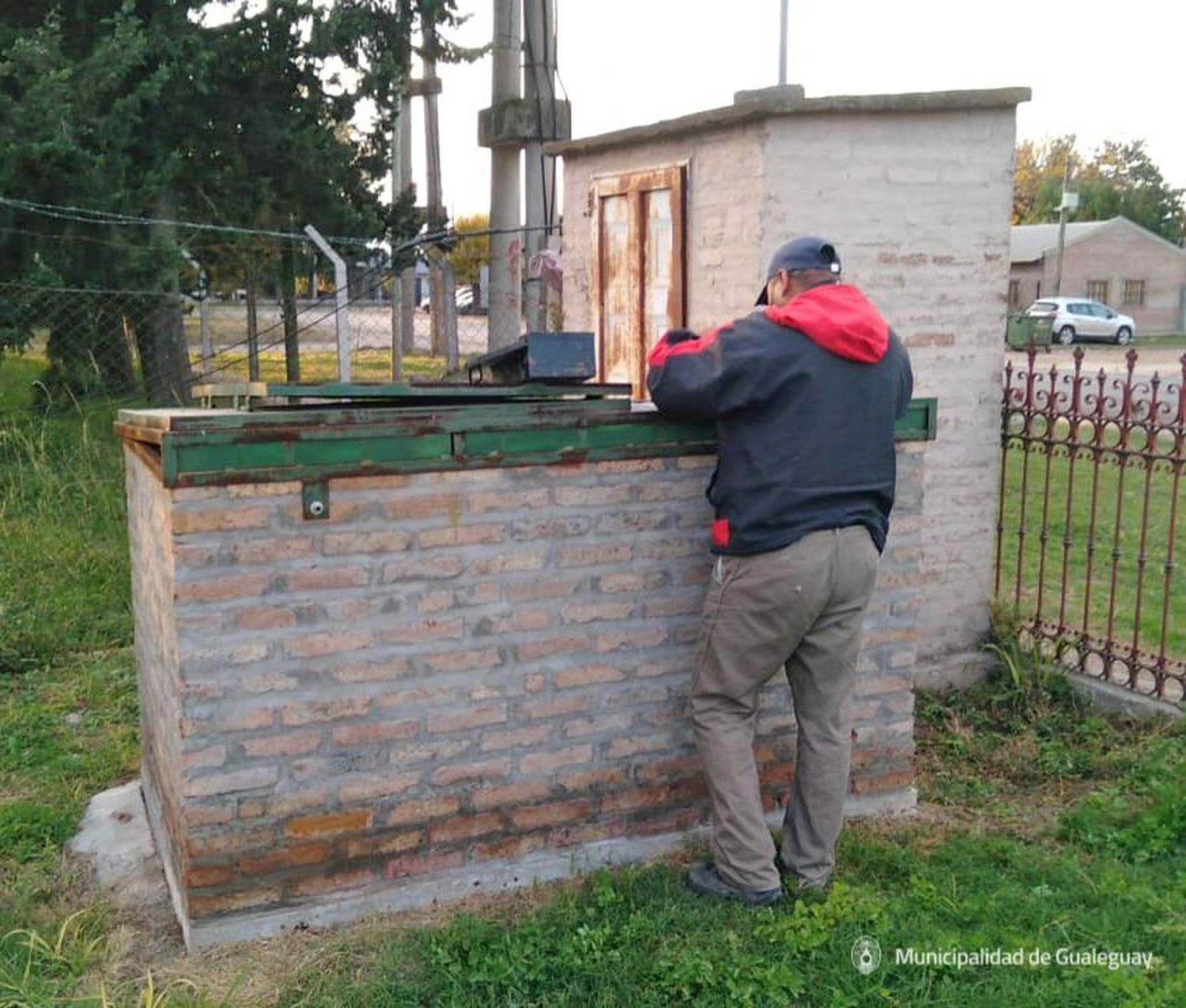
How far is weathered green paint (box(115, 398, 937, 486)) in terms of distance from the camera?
354 cm

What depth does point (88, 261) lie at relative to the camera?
10180mm

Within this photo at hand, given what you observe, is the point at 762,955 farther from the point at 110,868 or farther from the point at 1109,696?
the point at 1109,696

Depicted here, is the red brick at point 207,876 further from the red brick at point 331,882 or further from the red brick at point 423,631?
the red brick at point 423,631

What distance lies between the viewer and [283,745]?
374cm

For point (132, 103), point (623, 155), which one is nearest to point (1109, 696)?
point (623, 155)

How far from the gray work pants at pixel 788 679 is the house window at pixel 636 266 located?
7.83ft

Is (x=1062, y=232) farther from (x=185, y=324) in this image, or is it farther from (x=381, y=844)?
(x=381, y=844)

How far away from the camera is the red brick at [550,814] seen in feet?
13.5

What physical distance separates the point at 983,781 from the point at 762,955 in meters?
1.89

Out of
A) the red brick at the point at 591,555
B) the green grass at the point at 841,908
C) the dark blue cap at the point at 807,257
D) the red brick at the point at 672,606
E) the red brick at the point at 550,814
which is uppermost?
the dark blue cap at the point at 807,257

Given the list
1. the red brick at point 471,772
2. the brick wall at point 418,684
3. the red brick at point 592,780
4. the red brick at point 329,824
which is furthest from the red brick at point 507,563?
the red brick at point 329,824

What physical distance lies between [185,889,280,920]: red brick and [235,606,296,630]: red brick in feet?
2.65

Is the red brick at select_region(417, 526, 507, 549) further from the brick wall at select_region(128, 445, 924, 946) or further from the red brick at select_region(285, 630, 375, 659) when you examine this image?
the red brick at select_region(285, 630, 375, 659)

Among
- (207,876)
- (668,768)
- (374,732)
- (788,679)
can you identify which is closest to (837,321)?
(788,679)
